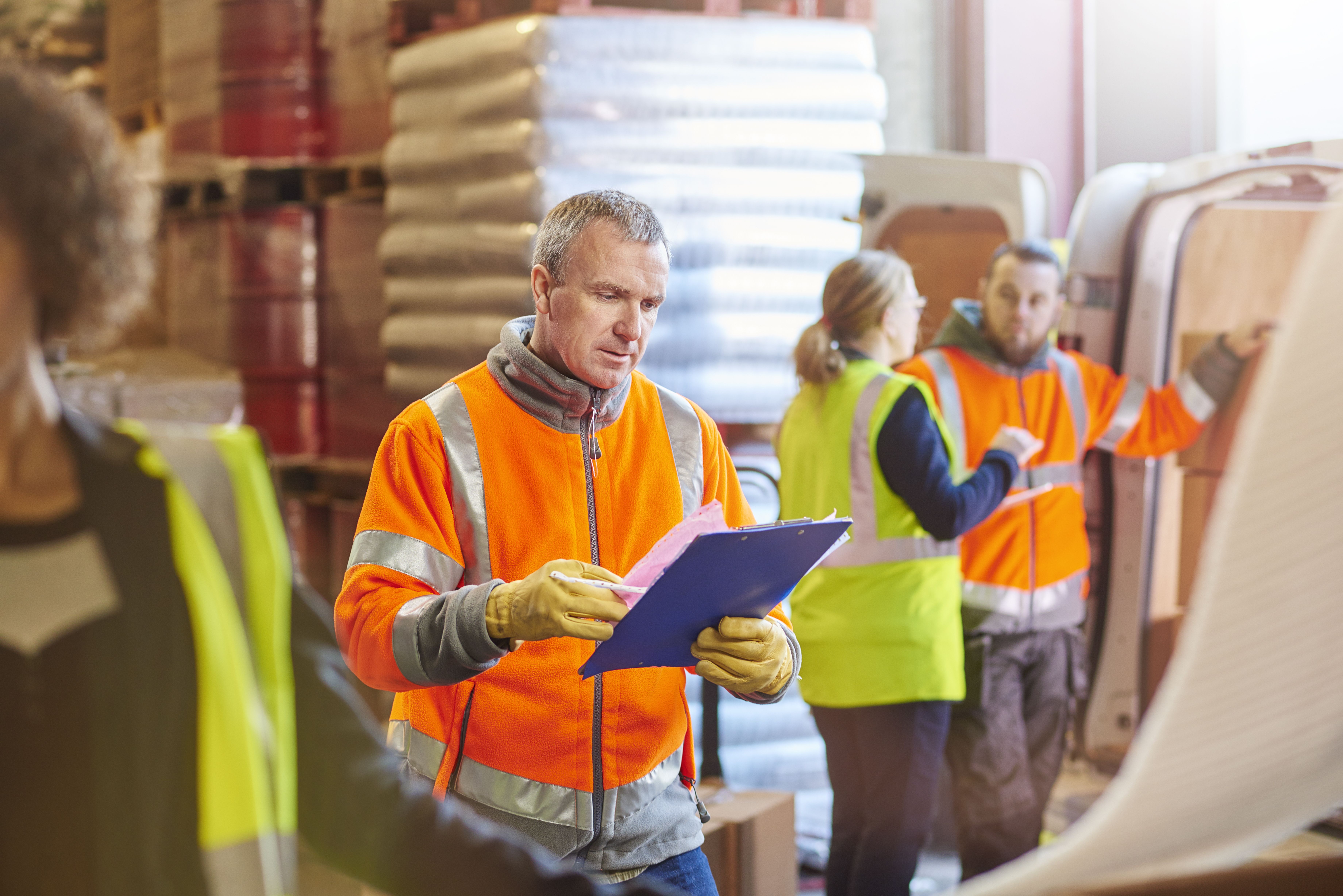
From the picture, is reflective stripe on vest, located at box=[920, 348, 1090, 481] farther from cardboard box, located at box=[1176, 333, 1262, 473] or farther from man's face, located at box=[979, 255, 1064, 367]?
cardboard box, located at box=[1176, 333, 1262, 473]

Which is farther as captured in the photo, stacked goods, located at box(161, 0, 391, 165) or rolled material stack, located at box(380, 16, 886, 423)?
stacked goods, located at box(161, 0, 391, 165)

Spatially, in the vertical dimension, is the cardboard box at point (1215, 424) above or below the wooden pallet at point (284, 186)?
below

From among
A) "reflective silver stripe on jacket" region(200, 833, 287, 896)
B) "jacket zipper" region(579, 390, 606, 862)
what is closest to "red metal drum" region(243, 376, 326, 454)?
"jacket zipper" region(579, 390, 606, 862)

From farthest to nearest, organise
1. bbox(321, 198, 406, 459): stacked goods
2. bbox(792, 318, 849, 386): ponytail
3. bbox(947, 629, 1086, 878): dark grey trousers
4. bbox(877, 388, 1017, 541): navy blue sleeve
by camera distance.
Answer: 1. bbox(321, 198, 406, 459): stacked goods
2. bbox(947, 629, 1086, 878): dark grey trousers
3. bbox(792, 318, 849, 386): ponytail
4. bbox(877, 388, 1017, 541): navy blue sleeve

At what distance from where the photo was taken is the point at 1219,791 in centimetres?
73

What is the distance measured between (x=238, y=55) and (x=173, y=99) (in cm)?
60

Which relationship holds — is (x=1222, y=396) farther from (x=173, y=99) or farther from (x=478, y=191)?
(x=173, y=99)

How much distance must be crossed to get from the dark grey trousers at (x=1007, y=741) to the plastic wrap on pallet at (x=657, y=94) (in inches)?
73.6

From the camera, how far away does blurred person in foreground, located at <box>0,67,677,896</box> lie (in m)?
0.86

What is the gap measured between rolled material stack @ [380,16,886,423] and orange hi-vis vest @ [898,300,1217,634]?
30.2 inches

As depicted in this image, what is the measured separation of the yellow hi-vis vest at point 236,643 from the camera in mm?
900

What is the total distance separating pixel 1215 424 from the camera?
153 inches

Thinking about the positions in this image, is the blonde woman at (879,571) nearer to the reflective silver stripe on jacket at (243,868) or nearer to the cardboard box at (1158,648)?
the cardboard box at (1158,648)

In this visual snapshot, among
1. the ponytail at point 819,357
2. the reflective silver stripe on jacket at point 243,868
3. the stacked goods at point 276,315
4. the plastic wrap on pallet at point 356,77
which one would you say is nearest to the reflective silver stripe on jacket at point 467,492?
the reflective silver stripe on jacket at point 243,868
